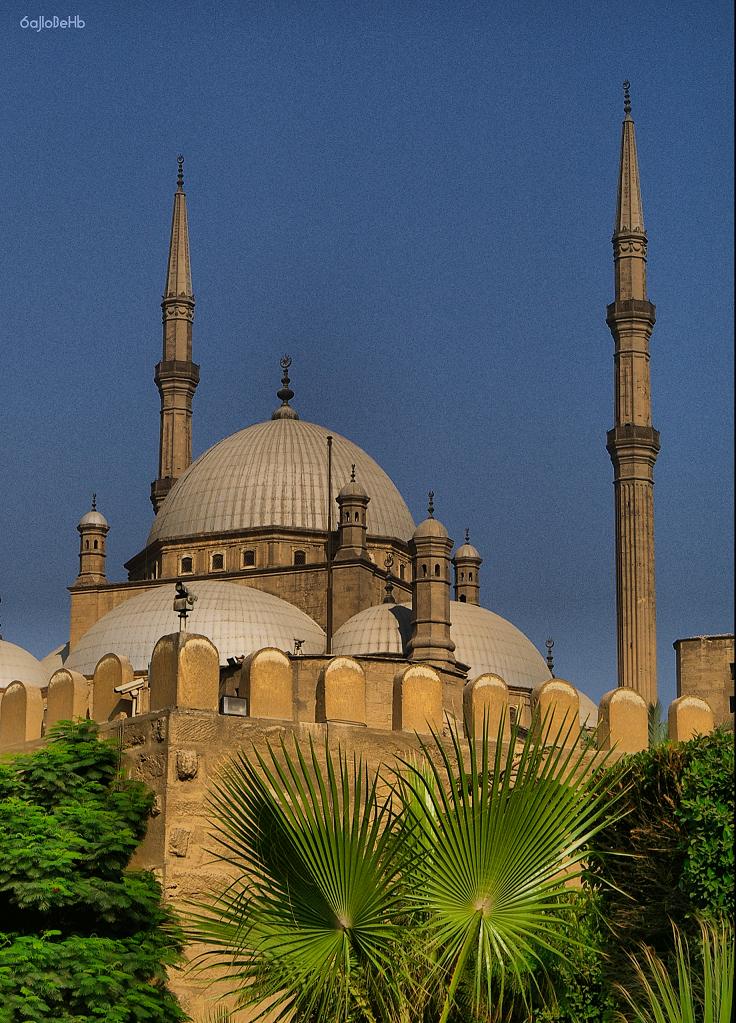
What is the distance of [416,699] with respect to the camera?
1488cm

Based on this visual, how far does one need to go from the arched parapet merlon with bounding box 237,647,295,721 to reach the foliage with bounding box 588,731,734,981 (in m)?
3.97

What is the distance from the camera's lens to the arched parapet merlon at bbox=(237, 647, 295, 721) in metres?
13.4

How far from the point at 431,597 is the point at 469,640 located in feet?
7.36

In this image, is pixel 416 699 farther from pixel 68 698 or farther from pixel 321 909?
pixel 321 909

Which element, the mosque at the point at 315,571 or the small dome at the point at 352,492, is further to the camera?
the small dome at the point at 352,492

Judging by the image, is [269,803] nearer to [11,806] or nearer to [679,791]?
[679,791]

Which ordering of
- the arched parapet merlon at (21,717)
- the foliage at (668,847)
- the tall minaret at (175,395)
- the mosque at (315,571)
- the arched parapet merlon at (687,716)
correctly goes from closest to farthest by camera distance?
the foliage at (668,847)
the arched parapet merlon at (687,716)
the arched parapet merlon at (21,717)
the mosque at (315,571)
the tall minaret at (175,395)

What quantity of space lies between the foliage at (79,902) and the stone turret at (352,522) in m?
20.7

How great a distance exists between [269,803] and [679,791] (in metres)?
2.01

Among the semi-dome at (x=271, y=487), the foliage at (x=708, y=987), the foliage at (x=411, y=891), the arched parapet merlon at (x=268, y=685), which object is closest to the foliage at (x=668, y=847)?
the foliage at (x=708, y=987)

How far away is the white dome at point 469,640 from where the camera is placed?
1224 inches

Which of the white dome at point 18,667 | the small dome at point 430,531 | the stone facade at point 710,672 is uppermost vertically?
the small dome at point 430,531

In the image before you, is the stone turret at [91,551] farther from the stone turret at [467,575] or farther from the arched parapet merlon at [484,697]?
the arched parapet merlon at [484,697]

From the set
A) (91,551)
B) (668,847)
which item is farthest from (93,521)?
(668,847)
